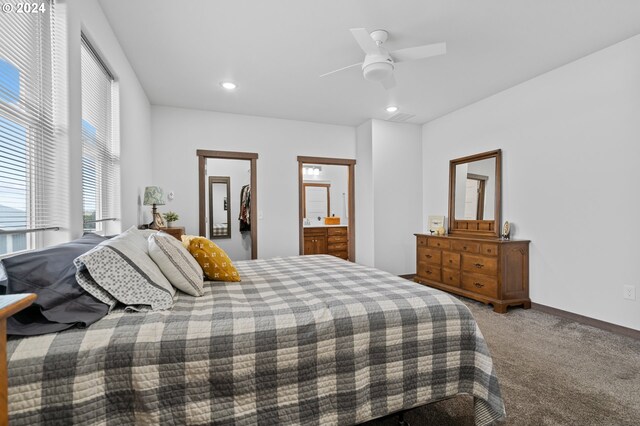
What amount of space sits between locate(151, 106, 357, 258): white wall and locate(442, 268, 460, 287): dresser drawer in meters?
2.23

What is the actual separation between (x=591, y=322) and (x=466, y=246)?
1343 millimetres

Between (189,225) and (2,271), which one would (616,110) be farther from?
(189,225)

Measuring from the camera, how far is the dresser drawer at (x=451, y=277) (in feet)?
12.8

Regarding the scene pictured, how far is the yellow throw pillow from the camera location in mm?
1920

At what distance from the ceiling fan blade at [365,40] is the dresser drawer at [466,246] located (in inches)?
101

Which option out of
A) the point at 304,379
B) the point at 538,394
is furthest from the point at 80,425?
the point at 538,394

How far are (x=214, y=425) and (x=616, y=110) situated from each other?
3919 millimetres

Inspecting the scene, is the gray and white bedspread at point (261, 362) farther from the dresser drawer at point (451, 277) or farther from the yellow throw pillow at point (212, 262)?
the dresser drawer at point (451, 277)

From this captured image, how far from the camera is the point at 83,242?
5.08 ft

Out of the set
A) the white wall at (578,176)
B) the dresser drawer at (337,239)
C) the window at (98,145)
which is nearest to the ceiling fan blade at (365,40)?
the window at (98,145)

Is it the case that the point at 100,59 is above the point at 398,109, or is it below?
below

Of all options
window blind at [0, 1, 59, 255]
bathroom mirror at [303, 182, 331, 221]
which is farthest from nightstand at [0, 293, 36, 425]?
bathroom mirror at [303, 182, 331, 221]

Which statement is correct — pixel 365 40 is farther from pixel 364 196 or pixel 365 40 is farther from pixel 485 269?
pixel 364 196

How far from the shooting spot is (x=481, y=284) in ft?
11.6
